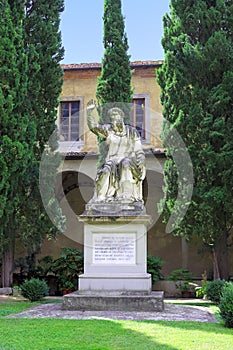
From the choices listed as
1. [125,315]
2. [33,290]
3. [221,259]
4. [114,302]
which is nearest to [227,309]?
[125,315]

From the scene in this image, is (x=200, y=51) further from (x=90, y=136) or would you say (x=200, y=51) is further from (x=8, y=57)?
(x=90, y=136)

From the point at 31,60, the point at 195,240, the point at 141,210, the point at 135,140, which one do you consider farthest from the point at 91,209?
the point at 195,240

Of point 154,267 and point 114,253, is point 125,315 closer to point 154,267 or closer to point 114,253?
point 114,253

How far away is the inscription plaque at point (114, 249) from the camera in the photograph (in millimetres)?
8906

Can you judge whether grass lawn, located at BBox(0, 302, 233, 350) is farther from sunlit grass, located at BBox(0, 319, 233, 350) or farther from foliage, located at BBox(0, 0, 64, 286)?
foliage, located at BBox(0, 0, 64, 286)

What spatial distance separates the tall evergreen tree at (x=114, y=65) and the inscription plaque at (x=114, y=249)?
6.22 metres

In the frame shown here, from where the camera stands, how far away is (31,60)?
41.9 feet

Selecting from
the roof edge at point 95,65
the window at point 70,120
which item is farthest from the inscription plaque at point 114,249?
the roof edge at point 95,65

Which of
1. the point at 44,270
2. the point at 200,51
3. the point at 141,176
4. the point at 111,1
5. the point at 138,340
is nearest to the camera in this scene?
the point at 138,340

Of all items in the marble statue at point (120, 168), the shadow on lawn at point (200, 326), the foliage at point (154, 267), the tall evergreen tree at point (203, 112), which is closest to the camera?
the shadow on lawn at point (200, 326)

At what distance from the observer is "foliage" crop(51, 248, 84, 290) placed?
1314cm

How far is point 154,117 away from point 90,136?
2.74m

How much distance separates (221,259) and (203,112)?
4052 mm

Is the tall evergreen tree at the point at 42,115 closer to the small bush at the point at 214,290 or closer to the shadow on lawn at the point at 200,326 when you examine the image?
the small bush at the point at 214,290
